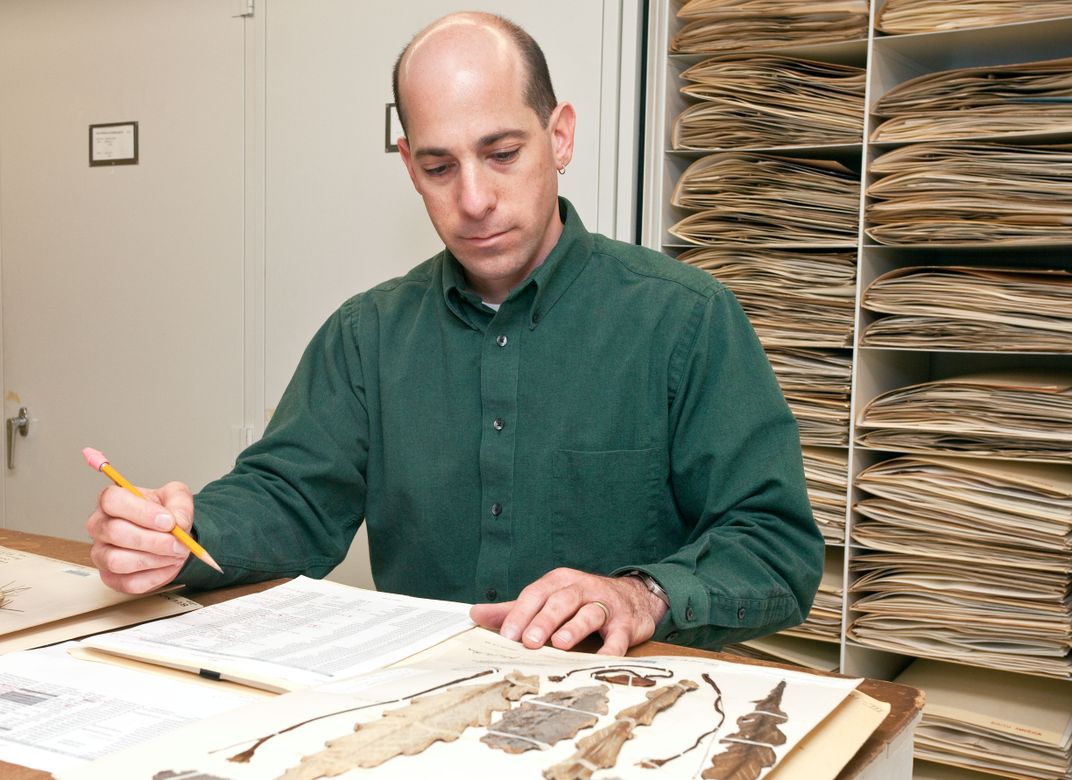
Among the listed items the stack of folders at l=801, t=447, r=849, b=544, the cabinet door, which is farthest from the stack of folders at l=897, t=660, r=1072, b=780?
the cabinet door

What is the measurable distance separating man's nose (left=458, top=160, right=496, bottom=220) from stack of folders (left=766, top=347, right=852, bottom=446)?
99 centimetres

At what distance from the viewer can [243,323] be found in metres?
2.66

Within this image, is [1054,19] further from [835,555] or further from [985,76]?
[835,555]

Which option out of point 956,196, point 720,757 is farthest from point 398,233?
point 720,757

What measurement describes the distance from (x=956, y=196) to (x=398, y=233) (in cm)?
125

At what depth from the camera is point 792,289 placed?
2.12 m

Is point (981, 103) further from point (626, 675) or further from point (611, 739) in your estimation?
point (611, 739)

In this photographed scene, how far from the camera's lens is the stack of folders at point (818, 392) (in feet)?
6.84

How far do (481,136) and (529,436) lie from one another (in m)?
0.40

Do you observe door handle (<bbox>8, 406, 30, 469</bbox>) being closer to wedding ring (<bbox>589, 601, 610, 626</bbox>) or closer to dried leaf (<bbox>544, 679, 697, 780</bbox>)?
wedding ring (<bbox>589, 601, 610, 626</bbox>)

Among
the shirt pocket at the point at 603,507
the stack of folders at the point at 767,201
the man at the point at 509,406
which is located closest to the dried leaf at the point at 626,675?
the man at the point at 509,406

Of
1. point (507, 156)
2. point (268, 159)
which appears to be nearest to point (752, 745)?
point (507, 156)

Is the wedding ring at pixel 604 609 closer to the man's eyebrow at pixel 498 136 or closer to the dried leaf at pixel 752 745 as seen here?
the dried leaf at pixel 752 745

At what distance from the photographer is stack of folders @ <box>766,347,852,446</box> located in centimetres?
208
